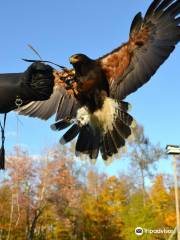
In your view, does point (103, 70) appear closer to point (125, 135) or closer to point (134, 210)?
A: point (125, 135)

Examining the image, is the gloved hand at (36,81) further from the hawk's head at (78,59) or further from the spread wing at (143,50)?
the spread wing at (143,50)

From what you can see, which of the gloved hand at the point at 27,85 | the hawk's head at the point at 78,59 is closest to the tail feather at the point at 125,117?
the hawk's head at the point at 78,59

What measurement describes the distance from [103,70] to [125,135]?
84 centimetres

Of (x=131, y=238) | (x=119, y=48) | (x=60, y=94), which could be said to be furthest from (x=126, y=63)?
(x=131, y=238)

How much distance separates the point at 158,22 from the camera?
17.3 ft

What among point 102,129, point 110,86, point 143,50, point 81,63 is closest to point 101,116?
point 102,129

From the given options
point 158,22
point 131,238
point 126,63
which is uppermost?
point 158,22

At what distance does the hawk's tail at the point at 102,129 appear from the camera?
4594mm

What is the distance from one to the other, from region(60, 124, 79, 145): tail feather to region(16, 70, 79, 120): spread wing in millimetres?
172

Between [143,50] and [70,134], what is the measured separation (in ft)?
4.83

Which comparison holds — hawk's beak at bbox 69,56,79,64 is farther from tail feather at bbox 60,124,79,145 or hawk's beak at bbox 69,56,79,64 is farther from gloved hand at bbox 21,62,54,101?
gloved hand at bbox 21,62,54,101

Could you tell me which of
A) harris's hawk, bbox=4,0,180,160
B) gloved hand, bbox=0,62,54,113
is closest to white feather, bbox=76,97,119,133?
harris's hawk, bbox=4,0,180,160

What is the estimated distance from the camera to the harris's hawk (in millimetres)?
4656

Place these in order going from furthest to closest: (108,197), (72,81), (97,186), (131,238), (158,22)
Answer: (97,186)
(108,197)
(131,238)
(158,22)
(72,81)
